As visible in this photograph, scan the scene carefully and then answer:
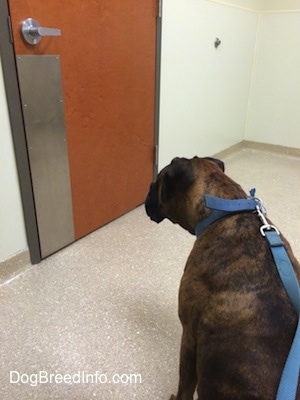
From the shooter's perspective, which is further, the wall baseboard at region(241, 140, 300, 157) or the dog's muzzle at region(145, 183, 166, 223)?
the wall baseboard at region(241, 140, 300, 157)

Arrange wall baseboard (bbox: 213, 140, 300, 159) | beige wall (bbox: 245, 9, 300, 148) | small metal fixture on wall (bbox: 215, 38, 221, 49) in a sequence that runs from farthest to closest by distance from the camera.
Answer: wall baseboard (bbox: 213, 140, 300, 159)
beige wall (bbox: 245, 9, 300, 148)
small metal fixture on wall (bbox: 215, 38, 221, 49)

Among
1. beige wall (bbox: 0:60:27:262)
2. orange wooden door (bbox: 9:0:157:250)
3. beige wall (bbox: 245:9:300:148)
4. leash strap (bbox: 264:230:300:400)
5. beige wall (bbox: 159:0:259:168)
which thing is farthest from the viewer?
beige wall (bbox: 245:9:300:148)

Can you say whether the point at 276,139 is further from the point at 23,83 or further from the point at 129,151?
the point at 23,83

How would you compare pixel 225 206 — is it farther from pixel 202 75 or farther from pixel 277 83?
pixel 277 83

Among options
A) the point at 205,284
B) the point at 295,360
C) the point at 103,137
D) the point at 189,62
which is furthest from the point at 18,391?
the point at 189,62

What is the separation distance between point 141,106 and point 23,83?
2.97 ft

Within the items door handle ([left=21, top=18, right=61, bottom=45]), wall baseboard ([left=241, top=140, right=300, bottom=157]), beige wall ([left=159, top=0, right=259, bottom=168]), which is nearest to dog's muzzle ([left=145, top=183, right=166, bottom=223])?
door handle ([left=21, top=18, right=61, bottom=45])

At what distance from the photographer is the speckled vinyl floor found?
4.04ft

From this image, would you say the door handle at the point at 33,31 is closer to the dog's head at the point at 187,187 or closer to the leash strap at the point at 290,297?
the dog's head at the point at 187,187

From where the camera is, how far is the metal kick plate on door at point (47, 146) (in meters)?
1.58

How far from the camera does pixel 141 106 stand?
2287mm

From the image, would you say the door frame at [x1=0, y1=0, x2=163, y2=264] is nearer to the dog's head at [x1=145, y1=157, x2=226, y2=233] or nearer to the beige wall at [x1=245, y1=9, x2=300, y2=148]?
the dog's head at [x1=145, y1=157, x2=226, y2=233]

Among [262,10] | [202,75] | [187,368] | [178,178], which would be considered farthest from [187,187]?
[262,10]

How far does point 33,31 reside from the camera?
4.89ft
